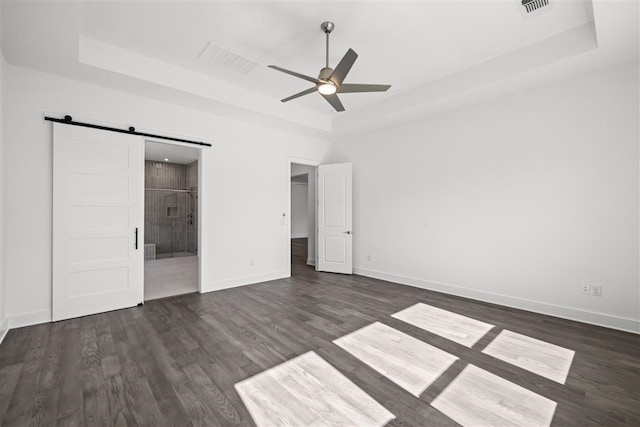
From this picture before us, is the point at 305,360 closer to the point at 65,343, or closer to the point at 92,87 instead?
the point at 65,343

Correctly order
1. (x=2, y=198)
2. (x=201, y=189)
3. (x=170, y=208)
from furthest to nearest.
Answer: (x=170, y=208), (x=201, y=189), (x=2, y=198)

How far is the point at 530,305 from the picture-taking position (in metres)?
3.70

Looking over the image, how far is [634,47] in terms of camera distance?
2.80 metres

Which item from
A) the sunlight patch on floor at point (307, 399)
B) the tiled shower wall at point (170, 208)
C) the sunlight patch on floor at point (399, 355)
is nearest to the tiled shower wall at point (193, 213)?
the tiled shower wall at point (170, 208)

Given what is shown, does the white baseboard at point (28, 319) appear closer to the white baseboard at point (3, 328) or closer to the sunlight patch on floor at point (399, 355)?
the white baseboard at point (3, 328)

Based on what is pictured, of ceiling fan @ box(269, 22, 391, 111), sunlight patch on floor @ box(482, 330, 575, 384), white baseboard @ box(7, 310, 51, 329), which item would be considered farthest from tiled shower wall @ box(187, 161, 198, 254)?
sunlight patch on floor @ box(482, 330, 575, 384)

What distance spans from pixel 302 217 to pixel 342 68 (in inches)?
403

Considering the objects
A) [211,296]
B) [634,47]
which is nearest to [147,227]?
[211,296]

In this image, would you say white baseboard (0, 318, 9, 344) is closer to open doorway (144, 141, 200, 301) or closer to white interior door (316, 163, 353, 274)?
white interior door (316, 163, 353, 274)

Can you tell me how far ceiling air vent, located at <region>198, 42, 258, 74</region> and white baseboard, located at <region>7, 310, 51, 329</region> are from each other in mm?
3460

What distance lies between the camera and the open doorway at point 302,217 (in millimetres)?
6879

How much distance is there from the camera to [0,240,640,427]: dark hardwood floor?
183 cm

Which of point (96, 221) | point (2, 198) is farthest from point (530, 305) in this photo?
point (2, 198)

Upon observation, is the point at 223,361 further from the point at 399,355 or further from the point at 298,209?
the point at 298,209
